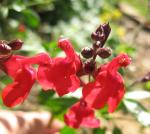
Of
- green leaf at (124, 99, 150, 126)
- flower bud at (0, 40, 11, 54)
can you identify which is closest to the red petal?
flower bud at (0, 40, 11, 54)

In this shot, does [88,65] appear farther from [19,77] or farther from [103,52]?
[19,77]

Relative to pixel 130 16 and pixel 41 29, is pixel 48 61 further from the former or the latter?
pixel 130 16

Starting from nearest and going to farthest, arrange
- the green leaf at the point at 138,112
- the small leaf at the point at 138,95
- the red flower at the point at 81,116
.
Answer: the red flower at the point at 81,116 < the green leaf at the point at 138,112 < the small leaf at the point at 138,95

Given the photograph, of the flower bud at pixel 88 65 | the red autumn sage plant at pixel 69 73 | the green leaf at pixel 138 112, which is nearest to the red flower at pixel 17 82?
the red autumn sage plant at pixel 69 73

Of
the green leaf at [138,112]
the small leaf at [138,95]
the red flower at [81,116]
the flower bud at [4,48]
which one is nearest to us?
the flower bud at [4,48]

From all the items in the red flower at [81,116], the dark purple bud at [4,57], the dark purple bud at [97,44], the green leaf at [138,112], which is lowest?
the green leaf at [138,112]

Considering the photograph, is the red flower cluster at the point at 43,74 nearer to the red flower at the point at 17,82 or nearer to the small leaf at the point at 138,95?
the red flower at the point at 17,82

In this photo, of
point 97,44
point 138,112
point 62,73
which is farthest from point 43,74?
point 138,112
